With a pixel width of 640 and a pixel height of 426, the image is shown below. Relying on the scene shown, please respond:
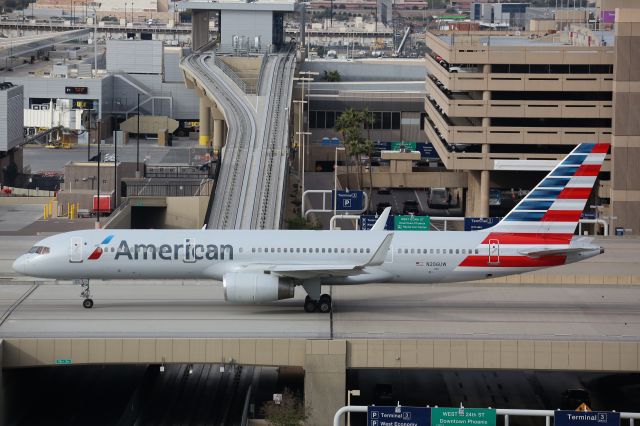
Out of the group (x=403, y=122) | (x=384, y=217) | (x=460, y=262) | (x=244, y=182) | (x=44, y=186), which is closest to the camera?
(x=460, y=262)

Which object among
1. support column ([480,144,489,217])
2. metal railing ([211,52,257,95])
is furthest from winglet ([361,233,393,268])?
metal railing ([211,52,257,95])

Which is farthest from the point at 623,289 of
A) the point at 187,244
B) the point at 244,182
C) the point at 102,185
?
the point at 102,185

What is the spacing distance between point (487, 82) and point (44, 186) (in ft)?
182

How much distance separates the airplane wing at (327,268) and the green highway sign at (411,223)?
24748 millimetres

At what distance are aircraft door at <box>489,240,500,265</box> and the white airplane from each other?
Result: 2.0 inches

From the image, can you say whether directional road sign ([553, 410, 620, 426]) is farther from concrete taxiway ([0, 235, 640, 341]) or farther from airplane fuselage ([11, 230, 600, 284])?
airplane fuselage ([11, 230, 600, 284])

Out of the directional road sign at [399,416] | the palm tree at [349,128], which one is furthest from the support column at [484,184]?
the directional road sign at [399,416]

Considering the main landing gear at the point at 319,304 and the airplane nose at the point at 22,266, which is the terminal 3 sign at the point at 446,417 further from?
the airplane nose at the point at 22,266

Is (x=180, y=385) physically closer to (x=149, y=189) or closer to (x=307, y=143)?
(x=149, y=189)

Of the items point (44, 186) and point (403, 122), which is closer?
point (44, 186)

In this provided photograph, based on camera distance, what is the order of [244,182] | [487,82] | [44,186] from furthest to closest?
[44,186], [487,82], [244,182]

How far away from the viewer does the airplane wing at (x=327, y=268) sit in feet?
226

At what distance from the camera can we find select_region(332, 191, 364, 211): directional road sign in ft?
344

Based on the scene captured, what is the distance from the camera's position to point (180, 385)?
7356cm
